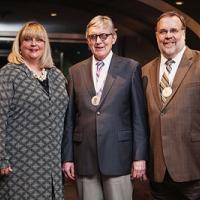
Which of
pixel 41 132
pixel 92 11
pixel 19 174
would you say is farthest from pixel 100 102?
pixel 92 11

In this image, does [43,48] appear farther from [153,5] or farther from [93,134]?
[153,5]

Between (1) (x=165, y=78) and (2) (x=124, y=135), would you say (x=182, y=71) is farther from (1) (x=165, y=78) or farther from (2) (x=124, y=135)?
(2) (x=124, y=135)

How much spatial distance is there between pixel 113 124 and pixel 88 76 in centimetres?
34

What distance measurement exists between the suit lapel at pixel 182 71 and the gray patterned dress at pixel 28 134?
67 cm

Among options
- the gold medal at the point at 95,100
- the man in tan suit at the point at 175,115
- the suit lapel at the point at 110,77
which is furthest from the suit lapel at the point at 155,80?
the gold medal at the point at 95,100

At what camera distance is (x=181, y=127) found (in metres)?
2.45

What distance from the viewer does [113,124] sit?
2518 millimetres

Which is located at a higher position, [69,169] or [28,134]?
[28,134]

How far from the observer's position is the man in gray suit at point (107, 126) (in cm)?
252

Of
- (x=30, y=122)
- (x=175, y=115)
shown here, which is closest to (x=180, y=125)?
(x=175, y=115)

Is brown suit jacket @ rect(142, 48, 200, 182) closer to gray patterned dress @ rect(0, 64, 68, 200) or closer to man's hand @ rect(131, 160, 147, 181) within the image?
man's hand @ rect(131, 160, 147, 181)

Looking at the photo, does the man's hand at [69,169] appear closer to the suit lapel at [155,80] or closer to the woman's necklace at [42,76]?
the woman's necklace at [42,76]

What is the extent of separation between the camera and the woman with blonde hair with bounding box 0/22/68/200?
2445 mm

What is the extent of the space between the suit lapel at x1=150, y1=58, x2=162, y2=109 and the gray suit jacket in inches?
3.1
